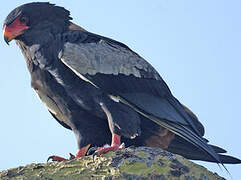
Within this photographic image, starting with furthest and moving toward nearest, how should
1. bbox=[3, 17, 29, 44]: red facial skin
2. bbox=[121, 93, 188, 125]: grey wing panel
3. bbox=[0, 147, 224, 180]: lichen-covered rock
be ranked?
bbox=[3, 17, 29, 44]: red facial skin → bbox=[121, 93, 188, 125]: grey wing panel → bbox=[0, 147, 224, 180]: lichen-covered rock

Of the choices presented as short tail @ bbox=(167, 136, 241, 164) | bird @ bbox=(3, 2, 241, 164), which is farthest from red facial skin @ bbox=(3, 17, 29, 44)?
short tail @ bbox=(167, 136, 241, 164)

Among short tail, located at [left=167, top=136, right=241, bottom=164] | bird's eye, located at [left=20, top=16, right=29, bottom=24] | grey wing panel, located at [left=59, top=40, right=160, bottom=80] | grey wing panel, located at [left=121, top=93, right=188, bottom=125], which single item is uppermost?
bird's eye, located at [left=20, top=16, right=29, bottom=24]

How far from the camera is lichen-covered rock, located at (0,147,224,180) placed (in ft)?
15.2

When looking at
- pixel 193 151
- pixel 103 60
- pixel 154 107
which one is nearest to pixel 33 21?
pixel 103 60

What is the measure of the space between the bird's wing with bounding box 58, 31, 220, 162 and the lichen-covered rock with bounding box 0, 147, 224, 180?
4.98ft

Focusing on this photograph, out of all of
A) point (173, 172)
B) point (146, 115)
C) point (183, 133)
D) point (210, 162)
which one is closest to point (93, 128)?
point (146, 115)

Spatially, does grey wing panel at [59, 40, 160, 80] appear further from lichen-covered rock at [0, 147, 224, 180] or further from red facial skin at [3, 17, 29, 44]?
lichen-covered rock at [0, 147, 224, 180]

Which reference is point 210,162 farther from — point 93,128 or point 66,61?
point 66,61

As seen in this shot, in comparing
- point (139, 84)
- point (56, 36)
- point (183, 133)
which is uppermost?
point (56, 36)

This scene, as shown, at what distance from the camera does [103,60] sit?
265 inches

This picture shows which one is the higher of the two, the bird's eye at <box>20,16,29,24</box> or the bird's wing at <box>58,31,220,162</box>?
the bird's eye at <box>20,16,29,24</box>

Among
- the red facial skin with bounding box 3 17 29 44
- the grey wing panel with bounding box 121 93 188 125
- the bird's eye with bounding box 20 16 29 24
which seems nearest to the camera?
the grey wing panel with bounding box 121 93 188 125

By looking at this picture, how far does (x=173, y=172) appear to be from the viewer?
4.70 m

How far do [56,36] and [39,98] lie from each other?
0.82 m
